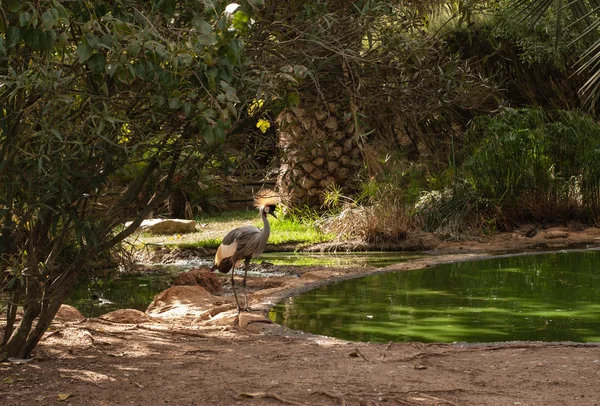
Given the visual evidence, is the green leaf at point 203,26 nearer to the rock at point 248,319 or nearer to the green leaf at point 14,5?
the green leaf at point 14,5

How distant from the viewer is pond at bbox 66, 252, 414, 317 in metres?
8.09

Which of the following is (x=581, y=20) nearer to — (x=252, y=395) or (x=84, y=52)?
(x=252, y=395)

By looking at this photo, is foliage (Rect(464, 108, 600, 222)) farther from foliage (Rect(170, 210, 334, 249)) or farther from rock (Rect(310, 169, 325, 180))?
rock (Rect(310, 169, 325, 180))

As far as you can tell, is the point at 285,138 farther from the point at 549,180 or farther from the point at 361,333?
the point at 361,333

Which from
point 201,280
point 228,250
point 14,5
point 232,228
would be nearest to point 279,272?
point 201,280

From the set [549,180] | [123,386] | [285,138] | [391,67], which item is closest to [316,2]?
[391,67]

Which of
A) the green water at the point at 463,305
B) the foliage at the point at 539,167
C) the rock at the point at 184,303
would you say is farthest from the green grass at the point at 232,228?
the rock at the point at 184,303

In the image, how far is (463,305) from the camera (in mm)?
7008

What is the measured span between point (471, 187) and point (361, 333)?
706cm

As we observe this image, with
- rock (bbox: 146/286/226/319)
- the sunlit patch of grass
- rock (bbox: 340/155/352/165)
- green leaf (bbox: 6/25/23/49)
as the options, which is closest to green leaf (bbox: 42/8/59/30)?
green leaf (bbox: 6/25/23/49)

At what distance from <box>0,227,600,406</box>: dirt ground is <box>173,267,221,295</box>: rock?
184cm

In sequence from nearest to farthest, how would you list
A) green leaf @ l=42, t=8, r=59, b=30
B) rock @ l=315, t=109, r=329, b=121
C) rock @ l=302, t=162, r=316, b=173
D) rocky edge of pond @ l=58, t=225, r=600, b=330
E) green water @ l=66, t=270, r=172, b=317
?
green leaf @ l=42, t=8, r=59, b=30
rocky edge of pond @ l=58, t=225, r=600, b=330
green water @ l=66, t=270, r=172, b=317
rock @ l=315, t=109, r=329, b=121
rock @ l=302, t=162, r=316, b=173

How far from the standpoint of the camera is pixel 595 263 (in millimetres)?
8805

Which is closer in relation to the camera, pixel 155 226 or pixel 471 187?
pixel 471 187
